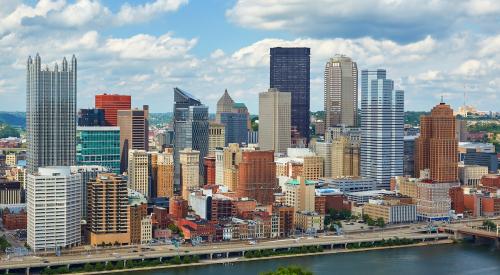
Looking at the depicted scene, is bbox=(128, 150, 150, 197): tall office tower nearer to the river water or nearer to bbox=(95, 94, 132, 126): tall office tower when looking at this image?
bbox=(95, 94, 132, 126): tall office tower

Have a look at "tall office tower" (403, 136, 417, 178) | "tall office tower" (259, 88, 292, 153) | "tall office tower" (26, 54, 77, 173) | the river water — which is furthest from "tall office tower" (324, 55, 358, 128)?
the river water

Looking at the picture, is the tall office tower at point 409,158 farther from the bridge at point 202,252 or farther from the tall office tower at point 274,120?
the bridge at point 202,252

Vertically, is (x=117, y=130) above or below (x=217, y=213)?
above

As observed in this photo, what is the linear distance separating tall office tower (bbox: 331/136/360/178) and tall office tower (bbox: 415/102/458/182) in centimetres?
606

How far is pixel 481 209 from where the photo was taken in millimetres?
51125

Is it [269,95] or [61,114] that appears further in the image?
[269,95]

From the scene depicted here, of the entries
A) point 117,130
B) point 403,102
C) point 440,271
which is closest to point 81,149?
point 117,130

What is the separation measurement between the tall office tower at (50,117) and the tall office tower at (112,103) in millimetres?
16448

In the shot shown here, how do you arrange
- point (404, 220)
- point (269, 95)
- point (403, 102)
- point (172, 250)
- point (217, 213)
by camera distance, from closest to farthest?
point (172, 250) → point (217, 213) → point (404, 220) → point (403, 102) → point (269, 95)

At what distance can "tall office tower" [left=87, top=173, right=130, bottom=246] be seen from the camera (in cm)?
3781

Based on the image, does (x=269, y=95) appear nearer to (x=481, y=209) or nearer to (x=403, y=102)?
(x=403, y=102)

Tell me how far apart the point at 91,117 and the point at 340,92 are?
35995mm

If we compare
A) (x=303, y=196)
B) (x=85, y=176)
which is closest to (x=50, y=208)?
(x=85, y=176)

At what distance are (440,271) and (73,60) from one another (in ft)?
92.5
